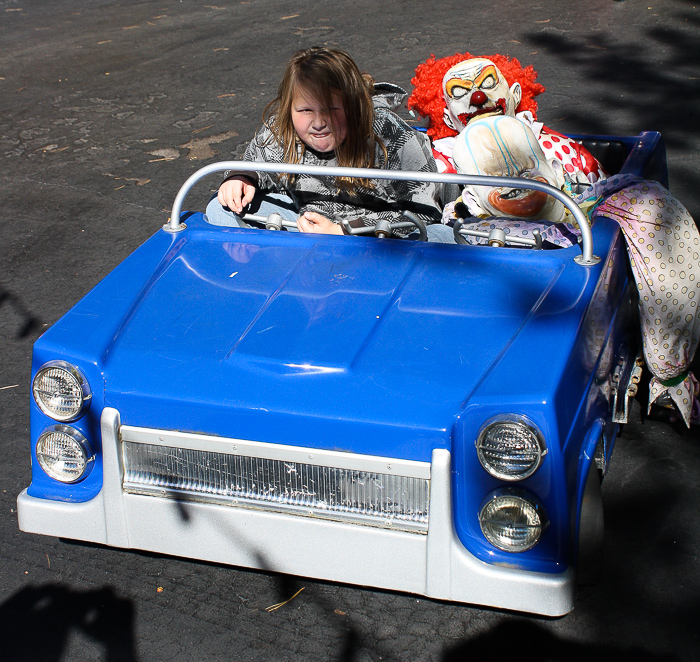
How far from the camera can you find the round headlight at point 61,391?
90.7 inches

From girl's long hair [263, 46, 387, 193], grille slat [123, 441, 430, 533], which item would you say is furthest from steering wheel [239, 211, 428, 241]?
grille slat [123, 441, 430, 533]

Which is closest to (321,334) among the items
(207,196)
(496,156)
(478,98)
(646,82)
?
(496,156)

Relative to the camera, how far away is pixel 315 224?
3.01m

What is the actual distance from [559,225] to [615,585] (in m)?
1.20

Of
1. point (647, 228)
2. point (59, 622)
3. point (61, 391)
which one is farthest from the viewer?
point (647, 228)

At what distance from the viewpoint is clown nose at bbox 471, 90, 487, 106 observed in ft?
12.4

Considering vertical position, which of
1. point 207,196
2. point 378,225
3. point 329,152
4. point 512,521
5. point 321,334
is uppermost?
point 329,152

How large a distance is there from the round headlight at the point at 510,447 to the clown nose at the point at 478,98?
215 centimetres

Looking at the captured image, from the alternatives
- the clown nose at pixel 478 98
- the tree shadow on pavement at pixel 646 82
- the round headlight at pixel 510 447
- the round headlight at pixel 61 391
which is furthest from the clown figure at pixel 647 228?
the tree shadow on pavement at pixel 646 82

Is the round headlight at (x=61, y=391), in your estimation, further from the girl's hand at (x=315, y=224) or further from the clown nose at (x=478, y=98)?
the clown nose at (x=478, y=98)

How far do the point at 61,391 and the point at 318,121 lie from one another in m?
1.34

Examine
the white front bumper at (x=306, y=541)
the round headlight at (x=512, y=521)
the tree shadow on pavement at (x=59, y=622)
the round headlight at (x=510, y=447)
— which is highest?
the round headlight at (x=510, y=447)

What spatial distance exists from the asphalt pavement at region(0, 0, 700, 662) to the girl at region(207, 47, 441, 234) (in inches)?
49.2

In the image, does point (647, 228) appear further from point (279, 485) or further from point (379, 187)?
point (279, 485)
